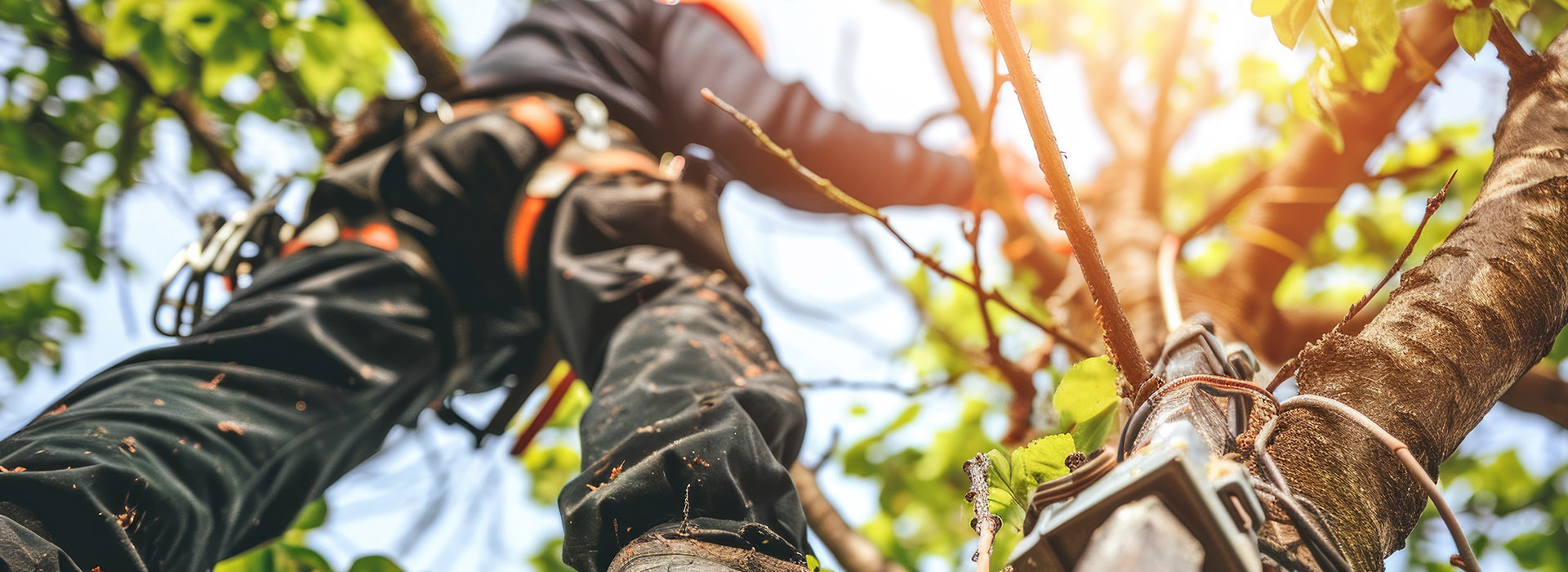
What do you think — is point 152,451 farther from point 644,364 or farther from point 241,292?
point 644,364

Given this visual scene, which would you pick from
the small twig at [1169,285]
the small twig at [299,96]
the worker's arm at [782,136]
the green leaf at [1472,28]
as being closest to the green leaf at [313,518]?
the small twig at [299,96]

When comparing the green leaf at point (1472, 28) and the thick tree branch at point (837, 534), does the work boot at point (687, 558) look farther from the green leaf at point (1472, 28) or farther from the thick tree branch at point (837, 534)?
the thick tree branch at point (837, 534)

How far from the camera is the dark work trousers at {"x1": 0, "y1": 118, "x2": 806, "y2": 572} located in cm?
97

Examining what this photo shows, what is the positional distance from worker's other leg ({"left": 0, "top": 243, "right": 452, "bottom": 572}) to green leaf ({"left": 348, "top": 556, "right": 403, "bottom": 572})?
15 cm

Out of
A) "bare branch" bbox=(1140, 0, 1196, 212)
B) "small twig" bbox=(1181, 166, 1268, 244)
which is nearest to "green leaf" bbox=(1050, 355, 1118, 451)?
"small twig" bbox=(1181, 166, 1268, 244)

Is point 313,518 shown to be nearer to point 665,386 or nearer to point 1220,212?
point 665,386

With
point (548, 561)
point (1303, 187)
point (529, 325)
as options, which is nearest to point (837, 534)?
point (529, 325)

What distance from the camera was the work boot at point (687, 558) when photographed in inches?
32.0

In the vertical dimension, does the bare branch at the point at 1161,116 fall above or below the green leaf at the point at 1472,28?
above

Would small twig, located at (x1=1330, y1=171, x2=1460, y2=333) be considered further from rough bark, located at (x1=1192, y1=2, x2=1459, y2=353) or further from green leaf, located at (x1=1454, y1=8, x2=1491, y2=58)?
rough bark, located at (x1=1192, y1=2, x2=1459, y2=353)

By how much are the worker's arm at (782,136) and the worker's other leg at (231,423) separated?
746mm

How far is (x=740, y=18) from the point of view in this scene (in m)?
2.54

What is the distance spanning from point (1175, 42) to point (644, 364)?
6.28 ft

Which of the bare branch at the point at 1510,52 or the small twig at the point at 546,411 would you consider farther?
the small twig at the point at 546,411
